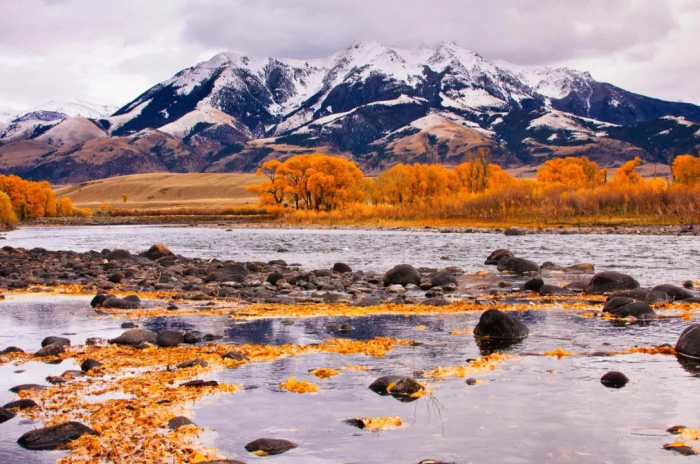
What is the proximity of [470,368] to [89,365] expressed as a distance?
6983mm

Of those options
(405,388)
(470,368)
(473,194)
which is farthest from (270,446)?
(473,194)

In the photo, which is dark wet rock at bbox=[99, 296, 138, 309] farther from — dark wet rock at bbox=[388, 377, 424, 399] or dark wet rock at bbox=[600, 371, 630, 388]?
dark wet rock at bbox=[600, 371, 630, 388]

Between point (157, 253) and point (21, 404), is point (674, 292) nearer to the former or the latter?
point (21, 404)

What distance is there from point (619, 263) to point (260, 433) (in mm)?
31242

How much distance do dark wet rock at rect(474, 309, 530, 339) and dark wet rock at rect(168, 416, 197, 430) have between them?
8531 mm

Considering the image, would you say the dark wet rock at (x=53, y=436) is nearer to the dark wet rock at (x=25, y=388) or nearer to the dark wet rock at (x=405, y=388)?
the dark wet rock at (x=25, y=388)

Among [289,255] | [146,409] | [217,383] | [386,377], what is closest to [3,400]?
[146,409]

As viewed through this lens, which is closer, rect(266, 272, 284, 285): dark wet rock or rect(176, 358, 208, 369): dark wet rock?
rect(176, 358, 208, 369): dark wet rock

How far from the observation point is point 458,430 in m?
9.79

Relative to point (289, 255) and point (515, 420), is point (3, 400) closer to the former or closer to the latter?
point (515, 420)

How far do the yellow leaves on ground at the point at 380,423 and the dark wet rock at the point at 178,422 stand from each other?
2.32m

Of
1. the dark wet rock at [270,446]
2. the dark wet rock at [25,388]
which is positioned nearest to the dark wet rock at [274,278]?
the dark wet rock at [25,388]

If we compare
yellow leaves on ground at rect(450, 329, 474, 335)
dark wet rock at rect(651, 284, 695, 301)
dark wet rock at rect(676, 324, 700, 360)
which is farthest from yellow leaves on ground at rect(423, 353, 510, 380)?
dark wet rock at rect(651, 284, 695, 301)

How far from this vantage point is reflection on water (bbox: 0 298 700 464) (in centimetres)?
900
